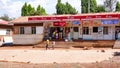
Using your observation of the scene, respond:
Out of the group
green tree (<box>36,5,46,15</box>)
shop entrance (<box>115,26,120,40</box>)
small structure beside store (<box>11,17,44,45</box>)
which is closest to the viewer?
shop entrance (<box>115,26,120,40</box>)

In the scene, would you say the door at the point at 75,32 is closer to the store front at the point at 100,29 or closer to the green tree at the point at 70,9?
the store front at the point at 100,29

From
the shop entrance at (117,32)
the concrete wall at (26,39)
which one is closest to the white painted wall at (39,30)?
the concrete wall at (26,39)

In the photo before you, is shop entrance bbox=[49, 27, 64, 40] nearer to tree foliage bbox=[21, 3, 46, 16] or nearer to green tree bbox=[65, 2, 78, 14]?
tree foliage bbox=[21, 3, 46, 16]

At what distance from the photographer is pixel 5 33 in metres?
57.4

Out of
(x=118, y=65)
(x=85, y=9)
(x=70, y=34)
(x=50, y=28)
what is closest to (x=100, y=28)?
(x=70, y=34)

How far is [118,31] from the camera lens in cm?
4731

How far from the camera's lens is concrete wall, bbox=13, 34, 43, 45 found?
51.1 meters

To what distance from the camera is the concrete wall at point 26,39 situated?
5112 centimetres

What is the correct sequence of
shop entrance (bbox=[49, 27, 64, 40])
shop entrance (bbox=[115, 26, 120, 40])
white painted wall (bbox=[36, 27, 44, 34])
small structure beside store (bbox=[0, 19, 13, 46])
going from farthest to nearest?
1. small structure beside store (bbox=[0, 19, 13, 46])
2. white painted wall (bbox=[36, 27, 44, 34])
3. shop entrance (bbox=[49, 27, 64, 40])
4. shop entrance (bbox=[115, 26, 120, 40])

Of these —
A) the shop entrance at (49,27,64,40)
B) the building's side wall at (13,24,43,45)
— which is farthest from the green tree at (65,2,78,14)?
the shop entrance at (49,27,64,40)

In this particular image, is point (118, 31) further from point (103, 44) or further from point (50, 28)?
point (50, 28)

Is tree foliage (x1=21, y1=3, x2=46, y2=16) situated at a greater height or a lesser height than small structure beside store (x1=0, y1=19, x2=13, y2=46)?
greater

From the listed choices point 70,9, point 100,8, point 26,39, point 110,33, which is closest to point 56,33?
point 26,39

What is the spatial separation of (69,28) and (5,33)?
489 inches
